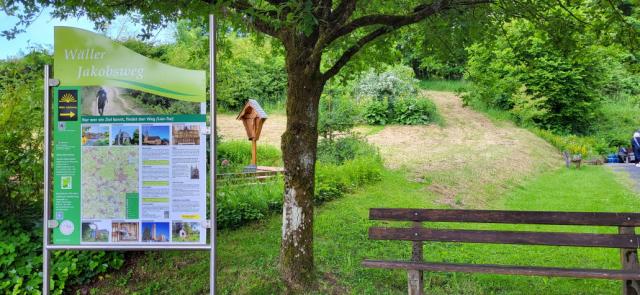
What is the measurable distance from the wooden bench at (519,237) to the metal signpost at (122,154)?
170 centimetres

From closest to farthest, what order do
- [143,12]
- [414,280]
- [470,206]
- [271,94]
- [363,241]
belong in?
[414,280]
[143,12]
[363,241]
[470,206]
[271,94]

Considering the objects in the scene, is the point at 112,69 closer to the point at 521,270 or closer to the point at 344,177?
the point at 521,270

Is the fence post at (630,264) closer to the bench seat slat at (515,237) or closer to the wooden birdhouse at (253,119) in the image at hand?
the bench seat slat at (515,237)

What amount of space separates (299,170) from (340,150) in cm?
774

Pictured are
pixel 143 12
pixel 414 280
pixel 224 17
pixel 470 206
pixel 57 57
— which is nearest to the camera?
pixel 57 57

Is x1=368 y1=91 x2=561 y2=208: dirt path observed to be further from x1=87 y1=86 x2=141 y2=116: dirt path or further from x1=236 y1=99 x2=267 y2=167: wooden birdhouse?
x1=87 y1=86 x2=141 y2=116: dirt path

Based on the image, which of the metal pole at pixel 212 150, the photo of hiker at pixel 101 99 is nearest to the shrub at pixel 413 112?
the metal pole at pixel 212 150

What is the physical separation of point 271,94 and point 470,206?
671 inches

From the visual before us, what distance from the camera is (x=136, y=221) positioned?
3.58 m

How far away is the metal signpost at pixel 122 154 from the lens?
3521mm

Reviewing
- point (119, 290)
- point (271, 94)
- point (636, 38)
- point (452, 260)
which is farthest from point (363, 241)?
point (271, 94)

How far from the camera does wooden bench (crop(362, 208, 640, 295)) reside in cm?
401

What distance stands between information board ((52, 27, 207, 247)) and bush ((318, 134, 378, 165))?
27.6 feet

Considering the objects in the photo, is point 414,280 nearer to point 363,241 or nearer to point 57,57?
point 363,241
